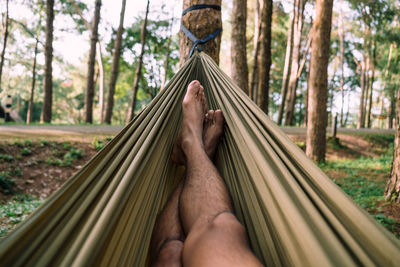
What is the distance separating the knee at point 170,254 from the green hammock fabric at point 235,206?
5 cm

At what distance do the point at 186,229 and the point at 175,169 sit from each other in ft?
1.31

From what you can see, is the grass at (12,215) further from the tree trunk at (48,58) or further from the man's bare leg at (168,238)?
the tree trunk at (48,58)

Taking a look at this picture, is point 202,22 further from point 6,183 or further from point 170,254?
point 6,183

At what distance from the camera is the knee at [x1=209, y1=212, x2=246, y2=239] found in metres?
0.81

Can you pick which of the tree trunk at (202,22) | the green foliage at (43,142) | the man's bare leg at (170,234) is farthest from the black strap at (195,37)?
the green foliage at (43,142)

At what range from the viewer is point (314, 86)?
4523 mm

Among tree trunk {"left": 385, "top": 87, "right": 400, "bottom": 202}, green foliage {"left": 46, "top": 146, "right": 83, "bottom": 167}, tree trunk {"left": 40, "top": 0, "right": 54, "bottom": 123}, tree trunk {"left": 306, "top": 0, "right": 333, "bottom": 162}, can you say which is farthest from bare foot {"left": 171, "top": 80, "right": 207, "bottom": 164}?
tree trunk {"left": 40, "top": 0, "right": 54, "bottom": 123}

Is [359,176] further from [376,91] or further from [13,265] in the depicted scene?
[376,91]

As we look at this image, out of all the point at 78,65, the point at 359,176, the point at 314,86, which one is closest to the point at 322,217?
the point at 359,176

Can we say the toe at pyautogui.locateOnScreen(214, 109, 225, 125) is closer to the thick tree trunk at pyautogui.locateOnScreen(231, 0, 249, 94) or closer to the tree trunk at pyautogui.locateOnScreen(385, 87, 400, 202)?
the tree trunk at pyautogui.locateOnScreen(385, 87, 400, 202)

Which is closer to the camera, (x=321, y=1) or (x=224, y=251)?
(x=224, y=251)

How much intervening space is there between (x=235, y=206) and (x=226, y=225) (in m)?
0.20

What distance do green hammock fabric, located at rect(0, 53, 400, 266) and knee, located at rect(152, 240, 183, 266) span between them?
0.05m

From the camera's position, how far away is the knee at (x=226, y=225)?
81cm
